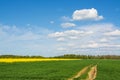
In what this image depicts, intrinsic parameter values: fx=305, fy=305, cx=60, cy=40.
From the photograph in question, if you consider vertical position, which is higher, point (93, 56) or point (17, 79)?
point (93, 56)

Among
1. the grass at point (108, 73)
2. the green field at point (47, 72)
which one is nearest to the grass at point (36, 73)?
the green field at point (47, 72)

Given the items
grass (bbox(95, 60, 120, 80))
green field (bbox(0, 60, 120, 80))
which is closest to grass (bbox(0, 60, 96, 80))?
green field (bbox(0, 60, 120, 80))

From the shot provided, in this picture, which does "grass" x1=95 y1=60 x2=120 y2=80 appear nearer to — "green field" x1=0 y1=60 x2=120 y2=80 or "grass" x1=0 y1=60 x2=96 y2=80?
"green field" x1=0 y1=60 x2=120 y2=80

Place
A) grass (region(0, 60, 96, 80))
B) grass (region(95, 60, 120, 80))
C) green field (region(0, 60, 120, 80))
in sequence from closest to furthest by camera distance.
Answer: grass (region(0, 60, 96, 80)), green field (region(0, 60, 120, 80)), grass (region(95, 60, 120, 80))

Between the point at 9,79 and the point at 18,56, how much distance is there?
63.6m

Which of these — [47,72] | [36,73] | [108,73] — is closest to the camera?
[36,73]

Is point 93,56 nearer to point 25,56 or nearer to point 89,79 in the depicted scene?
point 25,56

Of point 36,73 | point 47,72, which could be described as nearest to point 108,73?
point 47,72

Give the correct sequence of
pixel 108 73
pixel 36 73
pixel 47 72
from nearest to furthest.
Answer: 1. pixel 36 73
2. pixel 47 72
3. pixel 108 73

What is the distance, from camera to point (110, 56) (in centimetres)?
11812

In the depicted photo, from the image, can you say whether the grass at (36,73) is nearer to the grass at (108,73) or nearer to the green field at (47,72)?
the green field at (47,72)

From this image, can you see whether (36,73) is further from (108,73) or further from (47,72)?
(108,73)

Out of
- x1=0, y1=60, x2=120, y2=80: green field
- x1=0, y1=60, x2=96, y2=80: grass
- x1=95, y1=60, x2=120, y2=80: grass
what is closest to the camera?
x1=0, y1=60, x2=96, y2=80: grass

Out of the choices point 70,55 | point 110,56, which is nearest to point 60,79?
point 70,55
